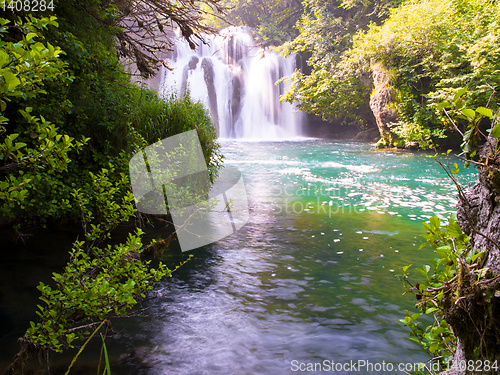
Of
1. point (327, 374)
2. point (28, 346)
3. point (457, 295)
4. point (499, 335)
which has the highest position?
point (457, 295)

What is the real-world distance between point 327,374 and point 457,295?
200 cm

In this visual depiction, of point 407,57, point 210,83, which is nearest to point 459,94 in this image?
point 407,57

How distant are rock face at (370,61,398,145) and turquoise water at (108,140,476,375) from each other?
12004 millimetres

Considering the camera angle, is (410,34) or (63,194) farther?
(410,34)

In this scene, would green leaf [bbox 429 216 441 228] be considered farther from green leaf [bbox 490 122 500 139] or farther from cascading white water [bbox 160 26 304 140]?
cascading white water [bbox 160 26 304 140]

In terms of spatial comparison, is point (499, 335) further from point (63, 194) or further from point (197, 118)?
point (197, 118)

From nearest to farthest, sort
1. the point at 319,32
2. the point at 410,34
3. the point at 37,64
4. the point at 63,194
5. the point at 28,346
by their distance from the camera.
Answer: the point at 37,64, the point at 28,346, the point at 63,194, the point at 410,34, the point at 319,32

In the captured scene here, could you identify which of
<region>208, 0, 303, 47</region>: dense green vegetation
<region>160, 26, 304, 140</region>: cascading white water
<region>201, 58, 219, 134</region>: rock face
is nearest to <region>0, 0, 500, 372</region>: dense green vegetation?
<region>160, 26, 304, 140</region>: cascading white water

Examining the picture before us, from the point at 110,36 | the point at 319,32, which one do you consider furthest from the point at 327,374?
the point at 319,32

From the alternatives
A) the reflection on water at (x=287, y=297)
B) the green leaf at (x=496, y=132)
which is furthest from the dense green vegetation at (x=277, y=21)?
the green leaf at (x=496, y=132)

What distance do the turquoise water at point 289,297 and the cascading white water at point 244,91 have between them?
22691 millimetres

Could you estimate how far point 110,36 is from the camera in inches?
231

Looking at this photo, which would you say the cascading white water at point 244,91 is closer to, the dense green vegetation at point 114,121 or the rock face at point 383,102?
the rock face at point 383,102

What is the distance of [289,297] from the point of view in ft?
14.4
